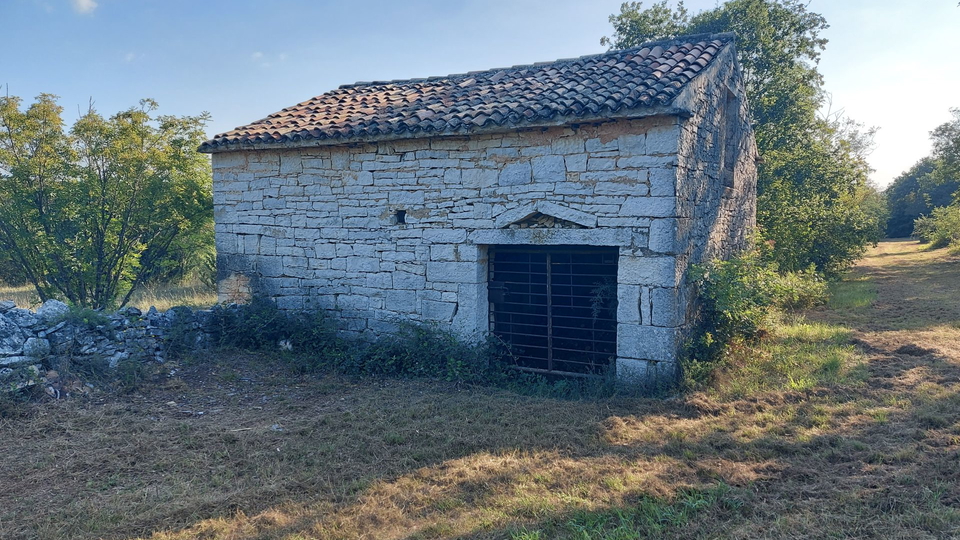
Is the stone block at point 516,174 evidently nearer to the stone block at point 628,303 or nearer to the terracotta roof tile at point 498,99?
the terracotta roof tile at point 498,99

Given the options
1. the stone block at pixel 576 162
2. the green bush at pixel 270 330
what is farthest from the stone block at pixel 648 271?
the green bush at pixel 270 330

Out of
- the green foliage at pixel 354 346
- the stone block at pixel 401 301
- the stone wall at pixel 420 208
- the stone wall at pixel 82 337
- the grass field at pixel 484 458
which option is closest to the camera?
the grass field at pixel 484 458

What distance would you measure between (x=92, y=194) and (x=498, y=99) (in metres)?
7.90

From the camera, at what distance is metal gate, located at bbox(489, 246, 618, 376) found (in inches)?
273

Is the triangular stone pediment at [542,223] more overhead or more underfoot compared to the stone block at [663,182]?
more underfoot

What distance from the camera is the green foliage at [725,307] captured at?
670cm

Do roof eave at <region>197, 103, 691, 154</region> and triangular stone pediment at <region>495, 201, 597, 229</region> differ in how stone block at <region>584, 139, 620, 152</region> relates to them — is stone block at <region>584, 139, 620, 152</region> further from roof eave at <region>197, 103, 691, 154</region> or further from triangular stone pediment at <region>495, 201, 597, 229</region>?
triangular stone pediment at <region>495, 201, 597, 229</region>

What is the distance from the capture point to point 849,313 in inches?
429

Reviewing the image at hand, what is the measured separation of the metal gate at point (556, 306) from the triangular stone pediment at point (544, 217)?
428mm

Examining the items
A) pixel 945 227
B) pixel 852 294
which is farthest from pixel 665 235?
pixel 945 227

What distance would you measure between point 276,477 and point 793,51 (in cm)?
1793

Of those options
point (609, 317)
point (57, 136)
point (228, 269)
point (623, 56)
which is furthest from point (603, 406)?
point (57, 136)

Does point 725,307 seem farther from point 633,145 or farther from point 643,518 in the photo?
point 643,518

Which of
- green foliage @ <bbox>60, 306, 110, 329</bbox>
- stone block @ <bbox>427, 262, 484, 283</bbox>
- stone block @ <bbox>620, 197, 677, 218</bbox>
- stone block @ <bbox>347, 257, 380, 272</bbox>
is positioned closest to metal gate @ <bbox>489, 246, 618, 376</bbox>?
stone block @ <bbox>427, 262, 484, 283</bbox>
